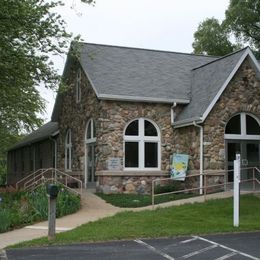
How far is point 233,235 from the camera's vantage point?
13070 mm

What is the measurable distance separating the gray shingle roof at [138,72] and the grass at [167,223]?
7.12m

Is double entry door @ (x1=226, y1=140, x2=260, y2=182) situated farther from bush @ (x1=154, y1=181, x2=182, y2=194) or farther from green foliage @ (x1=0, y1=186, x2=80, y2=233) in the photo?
green foliage @ (x1=0, y1=186, x2=80, y2=233)

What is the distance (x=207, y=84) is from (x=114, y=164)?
5.35 metres

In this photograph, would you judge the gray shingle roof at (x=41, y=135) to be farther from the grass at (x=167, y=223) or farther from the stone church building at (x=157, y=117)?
the grass at (x=167, y=223)

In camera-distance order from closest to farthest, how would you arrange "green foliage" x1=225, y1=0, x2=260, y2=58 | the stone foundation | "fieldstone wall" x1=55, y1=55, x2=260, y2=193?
"fieldstone wall" x1=55, y1=55, x2=260, y2=193 < the stone foundation < "green foliage" x1=225, y1=0, x2=260, y2=58

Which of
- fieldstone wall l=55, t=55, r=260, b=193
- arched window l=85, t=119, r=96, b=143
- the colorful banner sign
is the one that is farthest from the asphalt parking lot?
arched window l=85, t=119, r=96, b=143

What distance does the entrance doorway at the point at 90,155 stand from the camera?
82.9 feet

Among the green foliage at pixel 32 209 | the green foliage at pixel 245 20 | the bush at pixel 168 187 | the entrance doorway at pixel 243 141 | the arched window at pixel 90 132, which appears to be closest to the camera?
the green foliage at pixel 32 209

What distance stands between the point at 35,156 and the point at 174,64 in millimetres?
13979

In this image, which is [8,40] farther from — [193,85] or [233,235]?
[233,235]

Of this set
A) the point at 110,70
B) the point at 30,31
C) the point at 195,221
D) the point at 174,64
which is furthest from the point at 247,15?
the point at 195,221

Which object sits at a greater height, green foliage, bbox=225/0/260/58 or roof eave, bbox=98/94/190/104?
green foliage, bbox=225/0/260/58

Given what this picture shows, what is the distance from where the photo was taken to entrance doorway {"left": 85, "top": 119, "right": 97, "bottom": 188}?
2527cm

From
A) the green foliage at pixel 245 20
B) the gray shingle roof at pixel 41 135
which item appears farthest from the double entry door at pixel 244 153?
the green foliage at pixel 245 20
